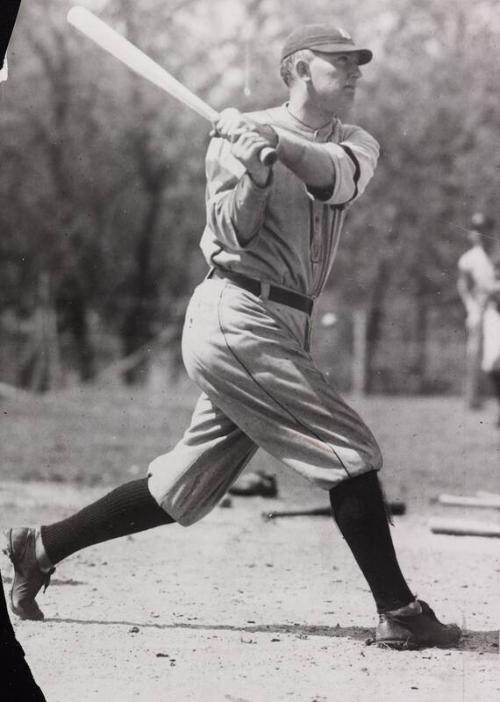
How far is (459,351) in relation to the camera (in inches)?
795

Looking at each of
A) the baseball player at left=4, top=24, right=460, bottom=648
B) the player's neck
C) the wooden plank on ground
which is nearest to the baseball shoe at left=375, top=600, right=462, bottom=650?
the baseball player at left=4, top=24, right=460, bottom=648

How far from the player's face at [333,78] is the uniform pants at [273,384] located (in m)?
0.63

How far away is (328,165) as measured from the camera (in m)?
3.51

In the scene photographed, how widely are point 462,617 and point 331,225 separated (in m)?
1.40

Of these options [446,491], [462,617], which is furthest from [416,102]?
[462,617]

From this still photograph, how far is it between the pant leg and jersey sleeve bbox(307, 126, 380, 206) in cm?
36

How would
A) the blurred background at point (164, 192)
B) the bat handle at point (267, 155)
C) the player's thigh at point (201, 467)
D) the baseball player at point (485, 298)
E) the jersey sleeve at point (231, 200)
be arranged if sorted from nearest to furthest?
the bat handle at point (267, 155)
the jersey sleeve at point (231, 200)
the player's thigh at point (201, 467)
the baseball player at point (485, 298)
the blurred background at point (164, 192)

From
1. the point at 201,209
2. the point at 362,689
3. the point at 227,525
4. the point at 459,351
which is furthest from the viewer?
the point at 201,209

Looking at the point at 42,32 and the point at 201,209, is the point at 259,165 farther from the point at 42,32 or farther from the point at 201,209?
the point at 201,209

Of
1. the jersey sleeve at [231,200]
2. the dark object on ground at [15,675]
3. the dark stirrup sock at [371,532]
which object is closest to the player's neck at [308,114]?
the jersey sleeve at [231,200]

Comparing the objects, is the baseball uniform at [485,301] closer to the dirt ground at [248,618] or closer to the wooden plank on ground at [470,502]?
the wooden plank on ground at [470,502]

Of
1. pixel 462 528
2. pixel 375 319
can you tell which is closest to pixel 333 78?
pixel 462 528

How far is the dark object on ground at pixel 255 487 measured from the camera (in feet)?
21.4

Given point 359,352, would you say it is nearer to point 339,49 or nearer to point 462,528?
point 462,528
